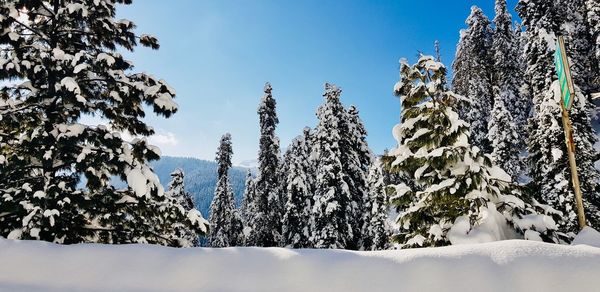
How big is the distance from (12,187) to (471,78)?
4878 cm

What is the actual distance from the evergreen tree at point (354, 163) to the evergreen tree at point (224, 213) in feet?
52.4

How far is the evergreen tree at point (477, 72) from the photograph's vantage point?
139ft

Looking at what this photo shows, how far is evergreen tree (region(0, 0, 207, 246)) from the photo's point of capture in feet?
24.4

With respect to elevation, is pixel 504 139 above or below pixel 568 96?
above

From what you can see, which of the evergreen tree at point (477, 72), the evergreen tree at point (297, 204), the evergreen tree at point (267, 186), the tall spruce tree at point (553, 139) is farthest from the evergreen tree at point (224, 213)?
the tall spruce tree at point (553, 139)

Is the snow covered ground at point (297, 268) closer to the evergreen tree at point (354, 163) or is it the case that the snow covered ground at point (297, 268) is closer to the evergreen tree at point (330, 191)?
the evergreen tree at point (330, 191)

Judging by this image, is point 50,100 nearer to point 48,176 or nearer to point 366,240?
point 48,176

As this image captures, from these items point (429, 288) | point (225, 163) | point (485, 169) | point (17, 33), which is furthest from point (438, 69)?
point (225, 163)

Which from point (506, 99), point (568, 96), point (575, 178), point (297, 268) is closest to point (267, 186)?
point (506, 99)

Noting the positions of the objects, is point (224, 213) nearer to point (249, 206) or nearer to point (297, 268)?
point (249, 206)

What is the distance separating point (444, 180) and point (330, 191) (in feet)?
60.9

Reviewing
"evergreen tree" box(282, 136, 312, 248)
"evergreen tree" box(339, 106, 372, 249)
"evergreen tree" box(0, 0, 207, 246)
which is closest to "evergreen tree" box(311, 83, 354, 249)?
"evergreen tree" box(339, 106, 372, 249)

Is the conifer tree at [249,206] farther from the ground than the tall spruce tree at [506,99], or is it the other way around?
the tall spruce tree at [506,99]

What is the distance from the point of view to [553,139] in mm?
19891
